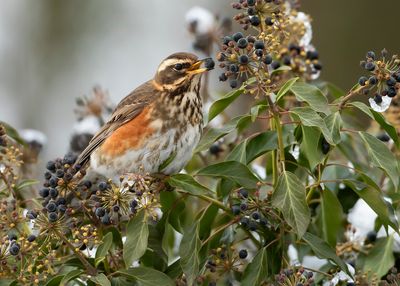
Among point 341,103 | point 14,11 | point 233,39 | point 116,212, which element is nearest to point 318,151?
point 341,103

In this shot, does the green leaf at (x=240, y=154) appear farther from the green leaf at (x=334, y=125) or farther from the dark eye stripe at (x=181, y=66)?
the dark eye stripe at (x=181, y=66)

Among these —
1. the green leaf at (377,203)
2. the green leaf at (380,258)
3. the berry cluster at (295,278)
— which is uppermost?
the green leaf at (377,203)

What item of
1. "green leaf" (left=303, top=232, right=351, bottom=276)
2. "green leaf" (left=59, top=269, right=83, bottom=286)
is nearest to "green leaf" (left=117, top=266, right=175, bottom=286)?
"green leaf" (left=59, top=269, right=83, bottom=286)

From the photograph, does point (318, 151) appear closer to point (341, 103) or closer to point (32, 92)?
point (341, 103)

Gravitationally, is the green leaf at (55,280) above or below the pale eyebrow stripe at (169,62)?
below

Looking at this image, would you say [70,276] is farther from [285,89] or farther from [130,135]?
[130,135]

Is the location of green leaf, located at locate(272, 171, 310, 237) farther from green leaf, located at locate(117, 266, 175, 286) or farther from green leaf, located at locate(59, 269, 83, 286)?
green leaf, located at locate(59, 269, 83, 286)

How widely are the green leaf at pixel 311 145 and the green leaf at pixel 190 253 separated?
0.52m

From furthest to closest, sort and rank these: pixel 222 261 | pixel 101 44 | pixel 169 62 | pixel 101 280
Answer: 1. pixel 101 44
2. pixel 169 62
3. pixel 222 261
4. pixel 101 280

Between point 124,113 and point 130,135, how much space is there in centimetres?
21

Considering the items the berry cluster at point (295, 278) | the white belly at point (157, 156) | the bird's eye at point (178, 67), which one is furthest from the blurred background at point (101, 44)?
the berry cluster at point (295, 278)

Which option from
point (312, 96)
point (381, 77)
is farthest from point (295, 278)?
point (381, 77)

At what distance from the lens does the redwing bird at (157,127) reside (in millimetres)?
4332

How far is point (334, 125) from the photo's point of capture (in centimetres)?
344
